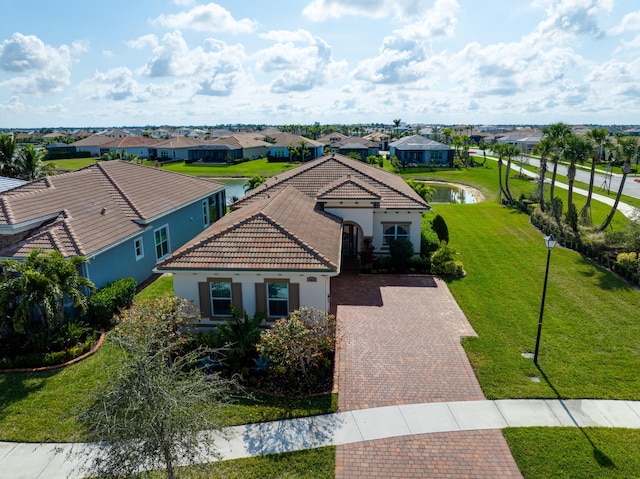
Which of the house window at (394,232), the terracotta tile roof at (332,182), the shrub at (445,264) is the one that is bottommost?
the shrub at (445,264)

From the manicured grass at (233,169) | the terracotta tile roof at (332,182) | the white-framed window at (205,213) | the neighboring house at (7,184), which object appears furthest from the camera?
the manicured grass at (233,169)

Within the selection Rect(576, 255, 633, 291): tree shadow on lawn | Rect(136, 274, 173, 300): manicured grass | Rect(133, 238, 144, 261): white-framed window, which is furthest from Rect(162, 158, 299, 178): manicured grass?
Rect(576, 255, 633, 291): tree shadow on lawn

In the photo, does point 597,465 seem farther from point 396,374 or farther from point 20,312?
point 20,312

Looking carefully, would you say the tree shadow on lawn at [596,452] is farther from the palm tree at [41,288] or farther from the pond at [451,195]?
the pond at [451,195]

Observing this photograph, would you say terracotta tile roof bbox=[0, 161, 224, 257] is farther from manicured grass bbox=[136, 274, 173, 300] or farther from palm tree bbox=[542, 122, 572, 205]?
palm tree bbox=[542, 122, 572, 205]

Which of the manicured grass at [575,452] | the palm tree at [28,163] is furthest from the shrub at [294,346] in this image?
the palm tree at [28,163]

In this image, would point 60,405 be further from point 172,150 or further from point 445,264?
point 172,150

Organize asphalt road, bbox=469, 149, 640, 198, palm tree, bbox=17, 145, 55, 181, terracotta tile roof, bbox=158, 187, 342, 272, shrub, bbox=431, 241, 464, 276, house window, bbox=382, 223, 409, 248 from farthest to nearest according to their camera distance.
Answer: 1. asphalt road, bbox=469, 149, 640, 198
2. palm tree, bbox=17, 145, 55, 181
3. house window, bbox=382, 223, 409, 248
4. shrub, bbox=431, 241, 464, 276
5. terracotta tile roof, bbox=158, 187, 342, 272
